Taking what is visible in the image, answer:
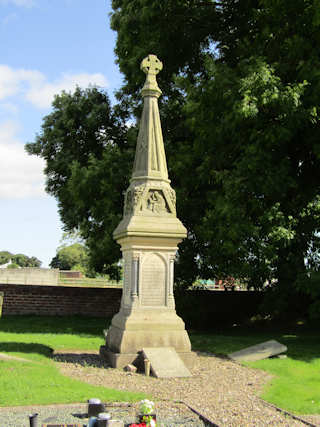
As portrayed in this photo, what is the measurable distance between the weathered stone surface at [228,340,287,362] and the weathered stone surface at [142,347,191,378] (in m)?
2.07

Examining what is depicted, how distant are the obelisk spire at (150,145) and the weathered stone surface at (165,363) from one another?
3502 millimetres

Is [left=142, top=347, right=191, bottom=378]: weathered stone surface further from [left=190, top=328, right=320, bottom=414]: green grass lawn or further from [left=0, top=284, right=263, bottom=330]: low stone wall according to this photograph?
[left=0, top=284, right=263, bottom=330]: low stone wall

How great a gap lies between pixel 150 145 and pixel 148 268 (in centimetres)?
267

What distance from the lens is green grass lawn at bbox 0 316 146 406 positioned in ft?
20.5

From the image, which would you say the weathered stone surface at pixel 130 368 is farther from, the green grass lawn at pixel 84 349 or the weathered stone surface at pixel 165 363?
the green grass lawn at pixel 84 349

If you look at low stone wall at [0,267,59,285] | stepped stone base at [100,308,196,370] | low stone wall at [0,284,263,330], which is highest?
low stone wall at [0,267,59,285]

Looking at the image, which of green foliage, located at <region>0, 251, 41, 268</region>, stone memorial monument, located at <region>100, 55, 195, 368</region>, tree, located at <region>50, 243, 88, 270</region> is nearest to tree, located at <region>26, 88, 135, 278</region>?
stone memorial monument, located at <region>100, 55, 195, 368</region>

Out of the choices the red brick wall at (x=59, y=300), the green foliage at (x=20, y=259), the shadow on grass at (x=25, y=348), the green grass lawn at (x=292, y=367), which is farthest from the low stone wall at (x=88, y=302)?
the green foliage at (x=20, y=259)

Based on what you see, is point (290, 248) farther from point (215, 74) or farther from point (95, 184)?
point (95, 184)

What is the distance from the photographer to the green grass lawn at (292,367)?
6596 millimetres

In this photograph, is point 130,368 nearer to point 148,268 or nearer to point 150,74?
point 148,268

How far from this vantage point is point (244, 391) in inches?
281

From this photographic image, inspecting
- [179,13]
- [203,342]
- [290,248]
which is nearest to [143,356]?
[203,342]

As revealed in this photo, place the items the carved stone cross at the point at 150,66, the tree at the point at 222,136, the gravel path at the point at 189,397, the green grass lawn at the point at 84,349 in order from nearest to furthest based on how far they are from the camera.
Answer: the gravel path at the point at 189,397, the green grass lawn at the point at 84,349, the carved stone cross at the point at 150,66, the tree at the point at 222,136
